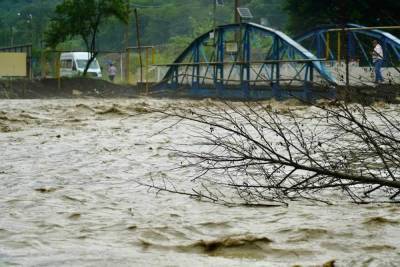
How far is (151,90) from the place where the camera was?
36.6m

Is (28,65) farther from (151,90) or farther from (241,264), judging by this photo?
(241,264)

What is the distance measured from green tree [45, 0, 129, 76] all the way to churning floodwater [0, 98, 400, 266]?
108 feet

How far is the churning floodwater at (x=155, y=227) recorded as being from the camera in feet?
17.9

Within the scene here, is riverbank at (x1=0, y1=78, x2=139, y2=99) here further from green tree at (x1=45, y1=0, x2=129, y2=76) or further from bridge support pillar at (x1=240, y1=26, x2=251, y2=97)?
bridge support pillar at (x1=240, y1=26, x2=251, y2=97)

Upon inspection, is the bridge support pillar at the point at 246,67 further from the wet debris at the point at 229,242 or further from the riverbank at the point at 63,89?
the wet debris at the point at 229,242

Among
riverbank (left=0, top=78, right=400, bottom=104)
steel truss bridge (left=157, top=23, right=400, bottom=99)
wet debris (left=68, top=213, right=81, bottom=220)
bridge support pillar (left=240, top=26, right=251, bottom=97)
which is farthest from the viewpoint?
riverbank (left=0, top=78, right=400, bottom=104)

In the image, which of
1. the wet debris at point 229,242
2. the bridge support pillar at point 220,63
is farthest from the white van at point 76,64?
the wet debris at point 229,242

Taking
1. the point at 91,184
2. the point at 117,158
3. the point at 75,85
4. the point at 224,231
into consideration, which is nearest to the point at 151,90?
the point at 75,85

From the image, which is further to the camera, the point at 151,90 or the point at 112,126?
the point at 151,90

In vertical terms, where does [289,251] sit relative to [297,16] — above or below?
below

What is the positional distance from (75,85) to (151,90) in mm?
4420

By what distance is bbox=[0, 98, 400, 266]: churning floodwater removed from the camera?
5.45m

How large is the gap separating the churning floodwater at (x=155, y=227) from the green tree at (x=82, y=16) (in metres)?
32.9

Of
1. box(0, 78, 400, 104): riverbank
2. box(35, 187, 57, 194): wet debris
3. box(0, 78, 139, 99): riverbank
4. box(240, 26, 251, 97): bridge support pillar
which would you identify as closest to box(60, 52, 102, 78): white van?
A: box(0, 78, 139, 99): riverbank
